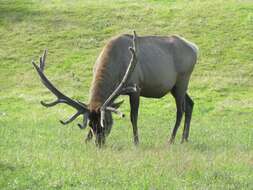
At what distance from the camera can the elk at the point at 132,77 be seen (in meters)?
14.8

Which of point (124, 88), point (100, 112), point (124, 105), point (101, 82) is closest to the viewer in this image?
point (100, 112)

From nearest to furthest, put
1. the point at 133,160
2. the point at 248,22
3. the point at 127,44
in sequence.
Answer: the point at 133,160, the point at 127,44, the point at 248,22

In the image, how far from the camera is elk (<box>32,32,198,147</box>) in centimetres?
1476

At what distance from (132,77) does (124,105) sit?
1036cm

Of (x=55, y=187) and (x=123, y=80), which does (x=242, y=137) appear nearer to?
(x=123, y=80)

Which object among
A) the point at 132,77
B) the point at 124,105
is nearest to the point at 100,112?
the point at 132,77

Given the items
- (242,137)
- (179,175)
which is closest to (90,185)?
(179,175)

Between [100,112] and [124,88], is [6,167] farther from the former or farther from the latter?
[124,88]

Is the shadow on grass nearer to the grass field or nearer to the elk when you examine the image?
the grass field

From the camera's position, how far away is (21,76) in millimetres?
32438

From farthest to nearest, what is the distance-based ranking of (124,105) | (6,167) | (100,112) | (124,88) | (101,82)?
(124,105), (101,82), (124,88), (100,112), (6,167)

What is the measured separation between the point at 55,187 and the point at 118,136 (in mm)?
6845

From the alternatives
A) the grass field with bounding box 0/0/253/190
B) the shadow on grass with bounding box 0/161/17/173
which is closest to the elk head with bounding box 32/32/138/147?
the grass field with bounding box 0/0/253/190

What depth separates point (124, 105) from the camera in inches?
1051
